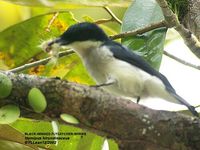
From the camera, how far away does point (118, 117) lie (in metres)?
1.00

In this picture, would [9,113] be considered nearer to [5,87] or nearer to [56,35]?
[5,87]

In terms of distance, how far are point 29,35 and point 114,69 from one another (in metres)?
0.75

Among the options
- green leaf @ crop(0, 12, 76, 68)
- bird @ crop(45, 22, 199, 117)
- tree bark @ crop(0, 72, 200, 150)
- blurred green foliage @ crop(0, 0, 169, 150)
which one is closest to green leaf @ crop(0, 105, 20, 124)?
tree bark @ crop(0, 72, 200, 150)

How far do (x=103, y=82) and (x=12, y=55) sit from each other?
71cm

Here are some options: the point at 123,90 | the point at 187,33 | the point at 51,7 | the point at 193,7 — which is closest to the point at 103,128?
the point at 123,90

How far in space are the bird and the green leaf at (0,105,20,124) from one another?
0.55 feet

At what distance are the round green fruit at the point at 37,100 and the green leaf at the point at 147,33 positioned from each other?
1.64 feet

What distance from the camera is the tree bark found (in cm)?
100

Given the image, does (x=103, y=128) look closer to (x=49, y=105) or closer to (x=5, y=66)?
(x=49, y=105)

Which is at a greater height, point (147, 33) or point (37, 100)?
point (147, 33)

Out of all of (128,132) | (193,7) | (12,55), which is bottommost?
(128,132)

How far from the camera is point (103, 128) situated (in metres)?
1.01

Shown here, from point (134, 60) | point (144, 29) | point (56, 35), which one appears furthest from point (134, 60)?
point (56, 35)

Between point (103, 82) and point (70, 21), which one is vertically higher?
point (70, 21)
